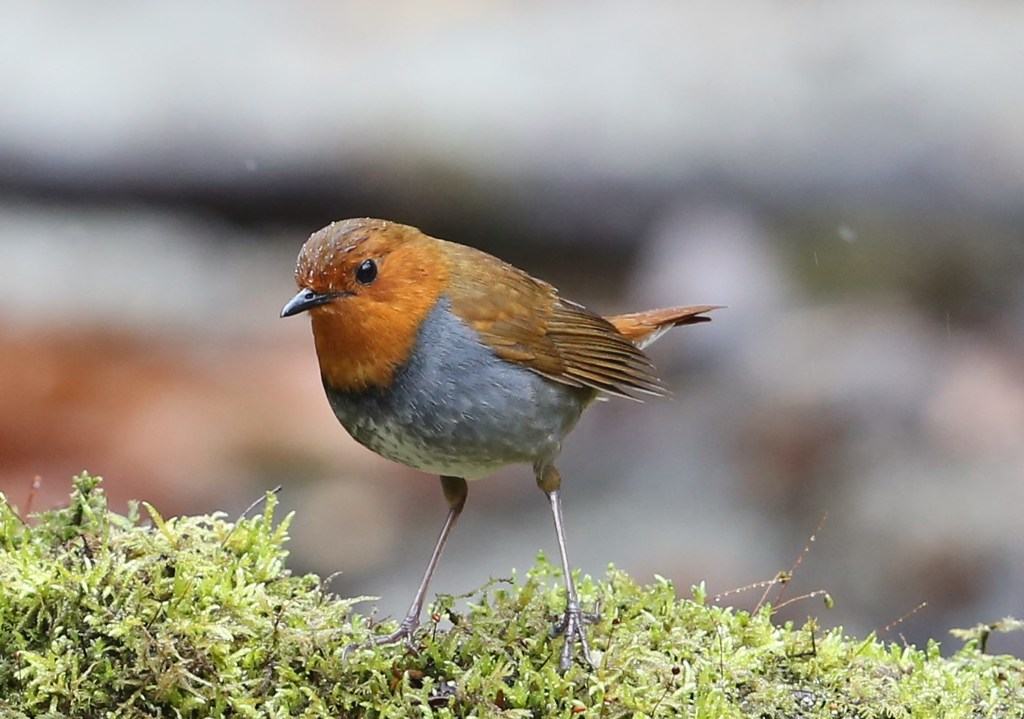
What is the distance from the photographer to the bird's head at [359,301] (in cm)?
333

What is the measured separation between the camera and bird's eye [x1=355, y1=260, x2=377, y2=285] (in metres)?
3.38

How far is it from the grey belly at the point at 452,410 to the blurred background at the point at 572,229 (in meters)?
4.29

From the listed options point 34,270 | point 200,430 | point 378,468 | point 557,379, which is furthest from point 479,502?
point 557,379

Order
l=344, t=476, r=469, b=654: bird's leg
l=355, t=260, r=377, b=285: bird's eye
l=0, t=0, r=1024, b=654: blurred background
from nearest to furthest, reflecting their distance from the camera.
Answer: l=344, t=476, r=469, b=654: bird's leg < l=355, t=260, r=377, b=285: bird's eye < l=0, t=0, r=1024, b=654: blurred background

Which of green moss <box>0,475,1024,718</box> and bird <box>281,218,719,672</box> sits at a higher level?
bird <box>281,218,719,672</box>

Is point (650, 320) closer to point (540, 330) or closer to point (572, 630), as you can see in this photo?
point (540, 330)

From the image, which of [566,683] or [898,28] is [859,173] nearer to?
[898,28]

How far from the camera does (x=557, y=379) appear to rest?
3654mm

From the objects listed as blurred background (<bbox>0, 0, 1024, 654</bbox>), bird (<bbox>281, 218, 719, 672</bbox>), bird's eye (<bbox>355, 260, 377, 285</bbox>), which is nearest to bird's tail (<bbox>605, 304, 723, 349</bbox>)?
bird (<bbox>281, 218, 719, 672</bbox>)

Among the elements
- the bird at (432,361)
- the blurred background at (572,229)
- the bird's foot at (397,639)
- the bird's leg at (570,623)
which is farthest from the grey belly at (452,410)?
the blurred background at (572,229)

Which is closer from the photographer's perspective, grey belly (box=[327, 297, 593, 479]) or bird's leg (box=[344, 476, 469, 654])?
bird's leg (box=[344, 476, 469, 654])

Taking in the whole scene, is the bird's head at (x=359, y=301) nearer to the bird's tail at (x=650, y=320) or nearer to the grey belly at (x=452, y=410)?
the grey belly at (x=452, y=410)

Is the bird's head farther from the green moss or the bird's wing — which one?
the green moss

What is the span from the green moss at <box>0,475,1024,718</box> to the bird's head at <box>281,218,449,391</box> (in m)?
0.46
